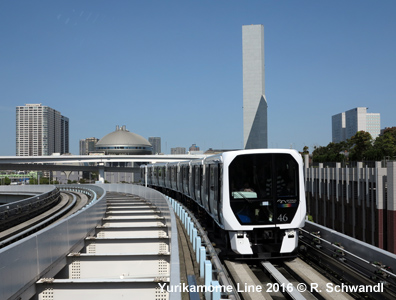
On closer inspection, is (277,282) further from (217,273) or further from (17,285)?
(17,285)

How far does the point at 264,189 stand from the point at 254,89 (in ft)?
172

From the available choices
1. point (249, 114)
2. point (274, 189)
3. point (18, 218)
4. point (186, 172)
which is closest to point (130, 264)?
point (274, 189)

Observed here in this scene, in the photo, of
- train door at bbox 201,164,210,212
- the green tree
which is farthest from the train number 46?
the green tree

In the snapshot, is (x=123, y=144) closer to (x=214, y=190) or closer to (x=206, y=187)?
(x=206, y=187)

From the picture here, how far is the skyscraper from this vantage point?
64.7 m

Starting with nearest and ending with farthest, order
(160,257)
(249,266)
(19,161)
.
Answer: (160,257) < (249,266) < (19,161)

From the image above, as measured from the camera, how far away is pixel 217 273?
10.0m

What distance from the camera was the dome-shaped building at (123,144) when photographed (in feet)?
583

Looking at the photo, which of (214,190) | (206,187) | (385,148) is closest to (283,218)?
(214,190)

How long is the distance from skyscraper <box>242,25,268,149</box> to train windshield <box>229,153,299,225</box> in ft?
167

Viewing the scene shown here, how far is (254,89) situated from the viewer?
6494cm

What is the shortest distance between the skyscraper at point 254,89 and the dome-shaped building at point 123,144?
381 ft

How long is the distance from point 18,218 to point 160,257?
64.6ft

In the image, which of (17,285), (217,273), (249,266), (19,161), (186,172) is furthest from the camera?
(19,161)
